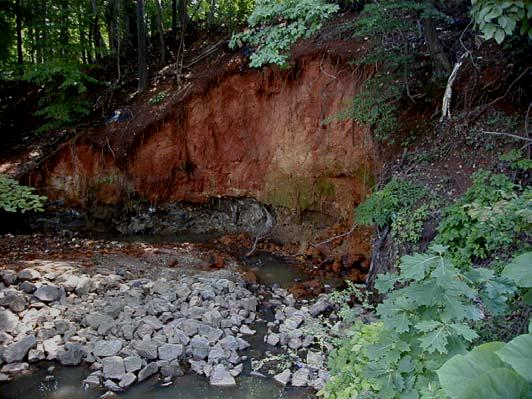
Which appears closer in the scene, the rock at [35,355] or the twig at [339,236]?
the rock at [35,355]

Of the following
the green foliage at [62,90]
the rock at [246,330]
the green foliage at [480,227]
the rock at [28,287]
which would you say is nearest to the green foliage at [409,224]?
the green foliage at [480,227]

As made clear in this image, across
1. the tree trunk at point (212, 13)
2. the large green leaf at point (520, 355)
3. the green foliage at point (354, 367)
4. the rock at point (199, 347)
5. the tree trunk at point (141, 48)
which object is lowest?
the rock at point (199, 347)

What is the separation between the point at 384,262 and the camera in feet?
19.7

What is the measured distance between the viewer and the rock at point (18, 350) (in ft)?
16.6

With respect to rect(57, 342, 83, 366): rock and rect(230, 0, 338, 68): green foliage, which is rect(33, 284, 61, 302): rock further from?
rect(230, 0, 338, 68): green foliage

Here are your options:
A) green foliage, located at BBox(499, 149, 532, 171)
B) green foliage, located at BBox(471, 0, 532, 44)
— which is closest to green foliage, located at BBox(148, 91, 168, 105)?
green foliage, located at BBox(499, 149, 532, 171)

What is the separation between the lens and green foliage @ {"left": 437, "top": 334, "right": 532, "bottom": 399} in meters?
0.99

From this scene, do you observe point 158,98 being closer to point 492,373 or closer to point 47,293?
point 47,293

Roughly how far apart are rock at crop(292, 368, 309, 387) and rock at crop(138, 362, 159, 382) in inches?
67.2

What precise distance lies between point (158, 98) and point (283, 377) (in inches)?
307

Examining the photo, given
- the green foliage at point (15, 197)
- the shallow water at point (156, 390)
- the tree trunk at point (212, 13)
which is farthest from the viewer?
the tree trunk at point (212, 13)

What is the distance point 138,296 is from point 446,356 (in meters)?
5.58

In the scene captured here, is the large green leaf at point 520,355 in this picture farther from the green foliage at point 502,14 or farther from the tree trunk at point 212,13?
the tree trunk at point 212,13

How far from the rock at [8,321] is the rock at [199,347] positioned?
8.21 ft
